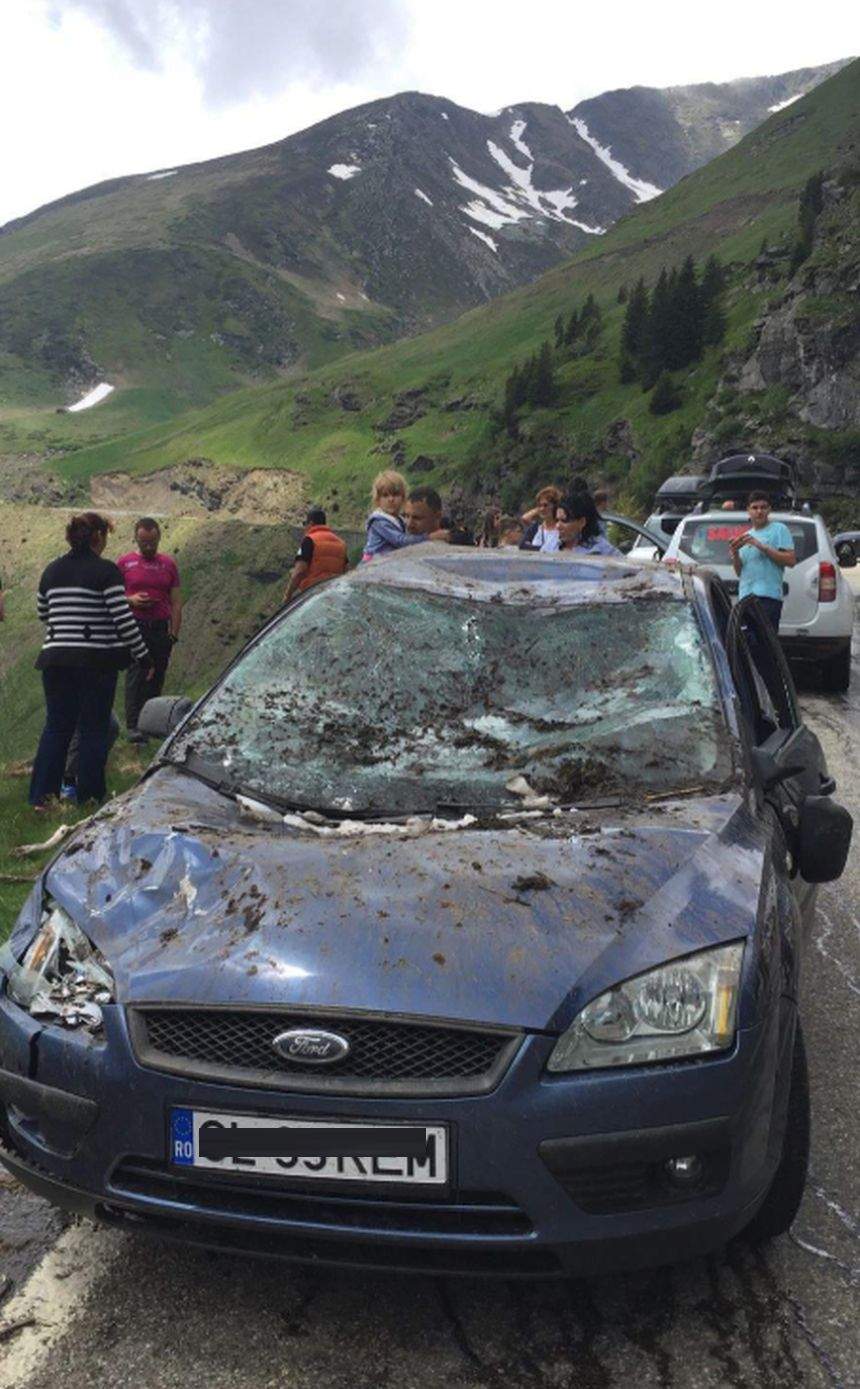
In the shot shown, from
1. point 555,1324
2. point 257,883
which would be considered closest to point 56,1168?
point 257,883

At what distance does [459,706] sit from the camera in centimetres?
385

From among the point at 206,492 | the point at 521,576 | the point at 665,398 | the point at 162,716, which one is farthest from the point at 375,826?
the point at 206,492

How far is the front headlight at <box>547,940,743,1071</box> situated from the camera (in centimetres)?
249

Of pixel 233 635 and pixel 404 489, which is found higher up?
pixel 404 489

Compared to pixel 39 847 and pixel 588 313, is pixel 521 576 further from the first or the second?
pixel 588 313

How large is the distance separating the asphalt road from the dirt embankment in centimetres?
14580

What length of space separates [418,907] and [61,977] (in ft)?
2.73

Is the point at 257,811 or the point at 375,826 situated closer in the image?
the point at 375,826

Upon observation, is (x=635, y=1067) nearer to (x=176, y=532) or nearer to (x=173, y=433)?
(x=176, y=532)

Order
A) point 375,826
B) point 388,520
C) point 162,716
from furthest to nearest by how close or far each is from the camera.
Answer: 1. point 388,520
2. point 162,716
3. point 375,826

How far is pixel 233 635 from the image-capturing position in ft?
200

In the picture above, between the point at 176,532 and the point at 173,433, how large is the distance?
11184 cm

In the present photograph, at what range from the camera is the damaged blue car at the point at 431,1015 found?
246cm

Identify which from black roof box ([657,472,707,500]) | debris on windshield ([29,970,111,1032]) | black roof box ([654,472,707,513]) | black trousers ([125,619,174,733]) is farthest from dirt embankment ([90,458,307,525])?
debris on windshield ([29,970,111,1032])
